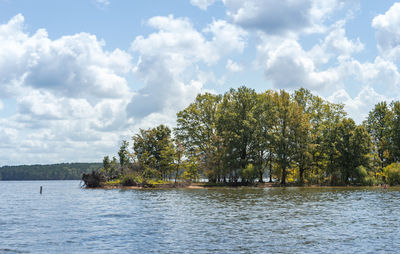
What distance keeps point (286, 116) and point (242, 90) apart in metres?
13.4

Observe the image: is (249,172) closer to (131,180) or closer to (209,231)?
(131,180)

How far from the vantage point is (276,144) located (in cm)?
9275

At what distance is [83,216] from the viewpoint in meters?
38.6

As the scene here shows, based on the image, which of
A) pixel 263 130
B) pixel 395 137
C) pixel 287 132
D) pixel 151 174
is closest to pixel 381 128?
pixel 395 137

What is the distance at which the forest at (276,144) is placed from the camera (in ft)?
306

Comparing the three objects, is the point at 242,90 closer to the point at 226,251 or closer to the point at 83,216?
the point at 83,216

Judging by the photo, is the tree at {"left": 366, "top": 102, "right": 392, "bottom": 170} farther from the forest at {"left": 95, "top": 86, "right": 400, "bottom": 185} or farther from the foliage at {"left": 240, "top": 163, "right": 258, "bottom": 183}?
the foliage at {"left": 240, "top": 163, "right": 258, "bottom": 183}

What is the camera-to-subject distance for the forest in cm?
9325

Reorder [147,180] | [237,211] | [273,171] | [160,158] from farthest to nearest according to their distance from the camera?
[160,158], [273,171], [147,180], [237,211]

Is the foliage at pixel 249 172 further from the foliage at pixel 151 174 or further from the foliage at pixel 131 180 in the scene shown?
the foliage at pixel 131 180

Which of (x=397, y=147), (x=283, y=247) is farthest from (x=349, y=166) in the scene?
(x=283, y=247)

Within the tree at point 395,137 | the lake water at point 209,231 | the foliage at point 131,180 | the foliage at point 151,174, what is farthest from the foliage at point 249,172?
the lake water at point 209,231

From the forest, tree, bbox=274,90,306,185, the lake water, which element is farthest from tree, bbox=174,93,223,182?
the lake water

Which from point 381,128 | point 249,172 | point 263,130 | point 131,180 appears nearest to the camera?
point 249,172
